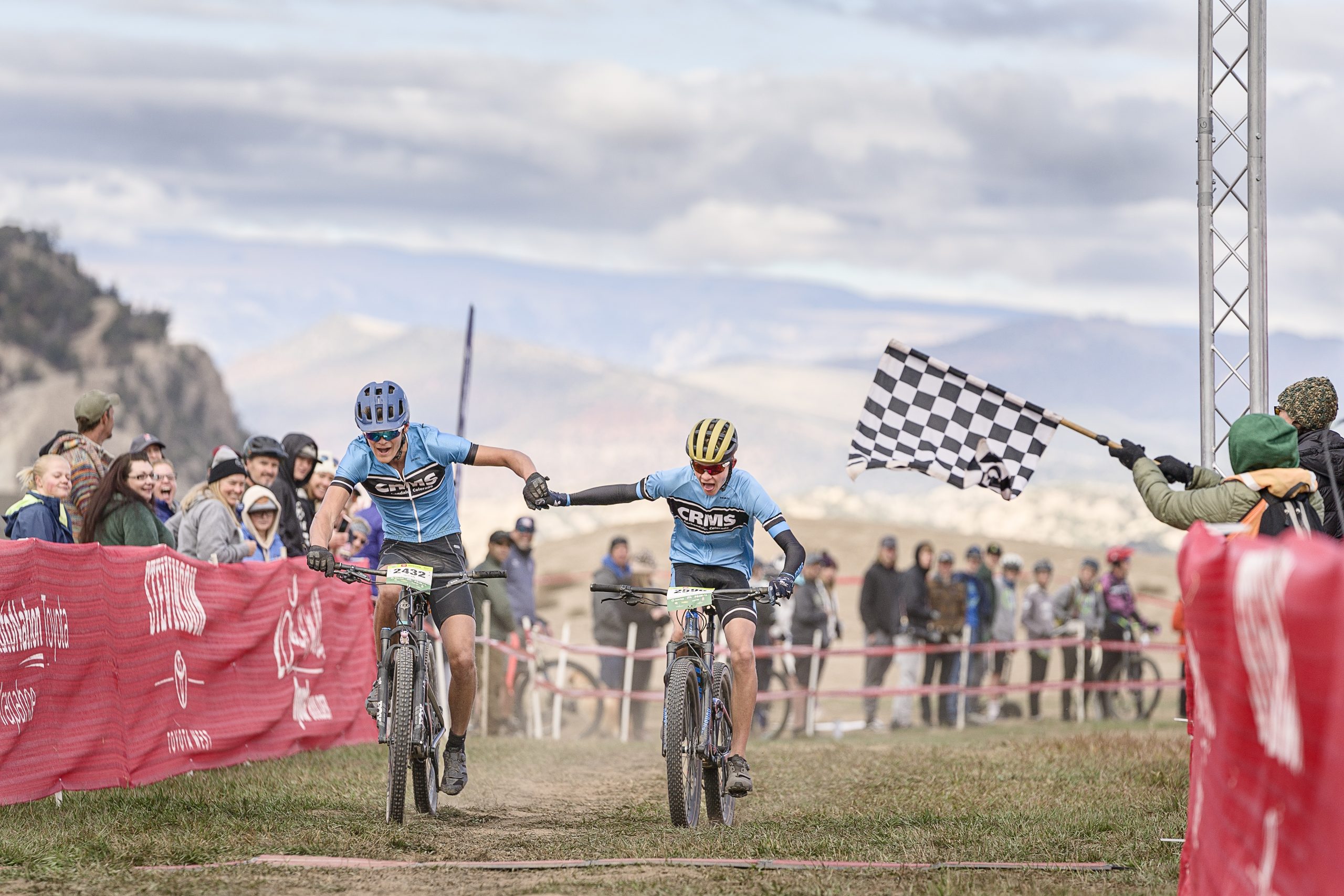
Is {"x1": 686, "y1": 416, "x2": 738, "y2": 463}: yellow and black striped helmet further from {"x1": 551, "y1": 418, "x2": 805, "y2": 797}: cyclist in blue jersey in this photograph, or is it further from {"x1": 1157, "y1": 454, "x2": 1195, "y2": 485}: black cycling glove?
{"x1": 1157, "y1": 454, "x2": 1195, "y2": 485}: black cycling glove

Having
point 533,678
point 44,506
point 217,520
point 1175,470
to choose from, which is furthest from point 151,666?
point 533,678

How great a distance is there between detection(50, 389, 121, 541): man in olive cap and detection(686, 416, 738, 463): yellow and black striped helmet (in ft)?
13.5

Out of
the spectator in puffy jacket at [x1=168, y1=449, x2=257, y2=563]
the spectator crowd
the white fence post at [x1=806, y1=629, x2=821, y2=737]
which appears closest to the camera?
the spectator crowd

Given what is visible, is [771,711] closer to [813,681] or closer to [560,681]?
[813,681]

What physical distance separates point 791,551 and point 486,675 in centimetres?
855

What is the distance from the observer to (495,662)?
17016mm

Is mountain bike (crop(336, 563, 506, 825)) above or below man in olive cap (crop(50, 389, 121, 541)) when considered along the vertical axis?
below

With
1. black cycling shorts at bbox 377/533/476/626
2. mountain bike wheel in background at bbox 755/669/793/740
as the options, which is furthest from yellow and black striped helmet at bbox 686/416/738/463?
mountain bike wheel in background at bbox 755/669/793/740

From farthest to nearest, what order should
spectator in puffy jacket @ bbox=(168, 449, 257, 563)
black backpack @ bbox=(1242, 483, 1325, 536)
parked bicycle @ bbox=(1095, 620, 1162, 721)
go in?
parked bicycle @ bbox=(1095, 620, 1162, 721)
spectator in puffy jacket @ bbox=(168, 449, 257, 563)
black backpack @ bbox=(1242, 483, 1325, 536)

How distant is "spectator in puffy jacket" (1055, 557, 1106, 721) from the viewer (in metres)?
20.6

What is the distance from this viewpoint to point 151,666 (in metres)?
9.57

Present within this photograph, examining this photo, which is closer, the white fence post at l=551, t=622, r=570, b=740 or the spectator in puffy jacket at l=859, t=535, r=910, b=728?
the white fence post at l=551, t=622, r=570, b=740

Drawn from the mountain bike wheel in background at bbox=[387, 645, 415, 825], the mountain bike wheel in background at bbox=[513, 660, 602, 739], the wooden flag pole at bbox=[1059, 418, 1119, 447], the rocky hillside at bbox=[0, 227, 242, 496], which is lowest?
the mountain bike wheel in background at bbox=[513, 660, 602, 739]

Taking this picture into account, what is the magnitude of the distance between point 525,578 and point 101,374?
6568 centimetres
